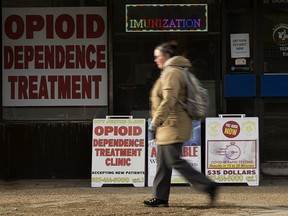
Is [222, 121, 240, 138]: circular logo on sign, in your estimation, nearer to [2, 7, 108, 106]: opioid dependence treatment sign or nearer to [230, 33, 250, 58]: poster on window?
[230, 33, 250, 58]: poster on window

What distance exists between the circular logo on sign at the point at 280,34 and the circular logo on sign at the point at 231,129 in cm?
162

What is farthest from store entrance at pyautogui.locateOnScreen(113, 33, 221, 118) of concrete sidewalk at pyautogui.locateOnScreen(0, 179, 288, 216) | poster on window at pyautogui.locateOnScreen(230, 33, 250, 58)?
concrete sidewalk at pyautogui.locateOnScreen(0, 179, 288, 216)

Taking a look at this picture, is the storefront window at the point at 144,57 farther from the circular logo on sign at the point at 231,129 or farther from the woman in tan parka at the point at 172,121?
the woman in tan parka at the point at 172,121

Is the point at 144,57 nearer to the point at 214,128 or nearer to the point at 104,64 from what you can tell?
the point at 104,64

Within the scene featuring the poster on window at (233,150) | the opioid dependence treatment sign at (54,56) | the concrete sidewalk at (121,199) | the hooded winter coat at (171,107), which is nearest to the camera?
the hooded winter coat at (171,107)

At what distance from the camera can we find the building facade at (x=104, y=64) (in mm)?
9242

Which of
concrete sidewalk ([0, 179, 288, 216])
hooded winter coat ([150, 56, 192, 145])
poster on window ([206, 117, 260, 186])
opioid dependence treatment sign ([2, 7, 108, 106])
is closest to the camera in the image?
hooded winter coat ([150, 56, 192, 145])

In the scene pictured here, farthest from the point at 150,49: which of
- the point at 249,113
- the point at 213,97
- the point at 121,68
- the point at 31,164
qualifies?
the point at 31,164

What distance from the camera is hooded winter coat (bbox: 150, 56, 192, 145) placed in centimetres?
650

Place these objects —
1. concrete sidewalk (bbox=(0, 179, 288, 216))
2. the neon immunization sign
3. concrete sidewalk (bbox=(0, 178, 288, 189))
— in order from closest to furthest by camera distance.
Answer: concrete sidewalk (bbox=(0, 179, 288, 216)) → concrete sidewalk (bbox=(0, 178, 288, 189)) → the neon immunization sign

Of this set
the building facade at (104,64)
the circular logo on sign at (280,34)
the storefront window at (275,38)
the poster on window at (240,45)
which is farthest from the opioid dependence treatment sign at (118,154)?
the circular logo on sign at (280,34)

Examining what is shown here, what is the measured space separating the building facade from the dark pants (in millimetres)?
2541

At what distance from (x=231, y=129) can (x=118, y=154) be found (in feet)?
5.32

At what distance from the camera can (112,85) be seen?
9305 millimetres
